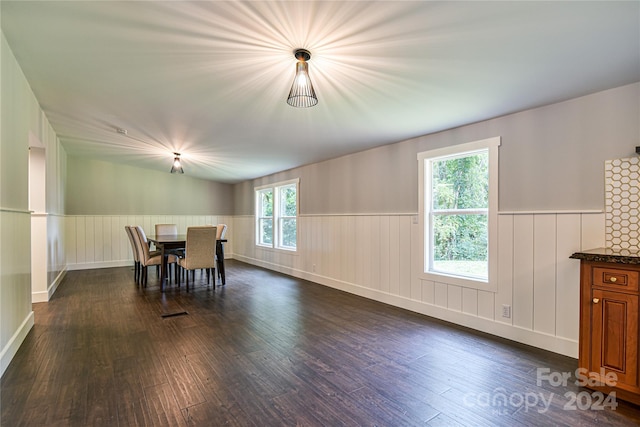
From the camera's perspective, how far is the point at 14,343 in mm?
2586

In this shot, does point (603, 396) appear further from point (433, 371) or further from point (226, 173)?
point (226, 173)

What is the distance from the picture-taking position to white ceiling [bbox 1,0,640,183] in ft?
5.60

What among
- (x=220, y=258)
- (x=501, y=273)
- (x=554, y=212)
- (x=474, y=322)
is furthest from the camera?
(x=220, y=258)

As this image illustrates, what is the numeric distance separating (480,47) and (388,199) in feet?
7.89

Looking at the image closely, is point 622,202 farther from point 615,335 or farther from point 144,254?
point 144,254

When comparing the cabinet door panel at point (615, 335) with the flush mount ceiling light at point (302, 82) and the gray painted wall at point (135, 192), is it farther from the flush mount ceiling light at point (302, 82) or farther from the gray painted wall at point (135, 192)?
the gray painted wall at point (135, 192)

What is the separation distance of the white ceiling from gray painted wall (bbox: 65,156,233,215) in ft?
12.7

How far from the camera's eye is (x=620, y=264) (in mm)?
1993

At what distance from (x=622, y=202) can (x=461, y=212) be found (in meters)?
Answer: 1.29

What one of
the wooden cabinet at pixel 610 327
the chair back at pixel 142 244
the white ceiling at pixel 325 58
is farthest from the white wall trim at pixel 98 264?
the wooden cabinet at pixel 610 327

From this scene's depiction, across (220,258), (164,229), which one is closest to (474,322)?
(220,258)

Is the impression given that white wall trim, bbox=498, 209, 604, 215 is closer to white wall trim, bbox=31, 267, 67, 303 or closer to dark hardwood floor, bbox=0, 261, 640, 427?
dark hardwood floor, bbox=0, 261, 640, 427

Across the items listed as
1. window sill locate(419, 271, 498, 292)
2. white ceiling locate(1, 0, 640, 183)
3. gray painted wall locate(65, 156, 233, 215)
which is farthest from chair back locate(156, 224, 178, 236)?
window sill locate(419, 271, 498, 292)

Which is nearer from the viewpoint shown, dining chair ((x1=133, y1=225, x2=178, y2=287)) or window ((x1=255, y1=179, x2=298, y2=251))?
dining chair ((x1=133, y1=225, x2=178, y2=287))
